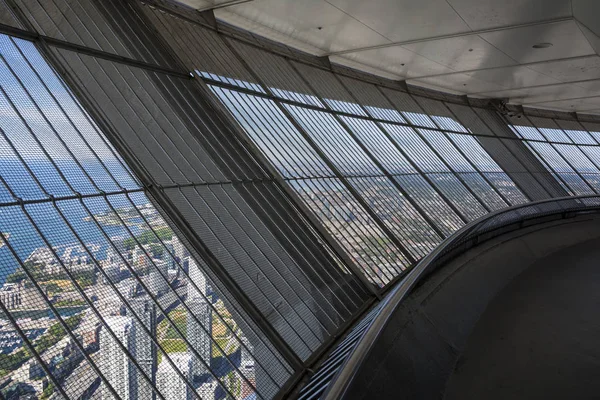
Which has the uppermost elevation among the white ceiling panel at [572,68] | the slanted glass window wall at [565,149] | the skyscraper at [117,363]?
the skyscraper at [117,363]

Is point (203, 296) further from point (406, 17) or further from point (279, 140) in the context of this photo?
point (406, 17)

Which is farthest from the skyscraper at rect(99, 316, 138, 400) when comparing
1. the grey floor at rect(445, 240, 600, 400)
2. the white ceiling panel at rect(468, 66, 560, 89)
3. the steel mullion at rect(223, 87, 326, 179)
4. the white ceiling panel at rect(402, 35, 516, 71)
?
the white ceiling panel at rect(468, 66, 560, 89)

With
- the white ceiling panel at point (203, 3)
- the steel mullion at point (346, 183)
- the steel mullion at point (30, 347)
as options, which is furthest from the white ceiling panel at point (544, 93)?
the steel mullion at point (30, 347)

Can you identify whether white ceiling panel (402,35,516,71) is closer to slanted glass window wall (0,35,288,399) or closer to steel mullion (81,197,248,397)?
slanted glass window wall (0,35,288,399)

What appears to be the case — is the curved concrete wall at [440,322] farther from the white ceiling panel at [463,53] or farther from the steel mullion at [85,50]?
the steel mullion at [85,50]

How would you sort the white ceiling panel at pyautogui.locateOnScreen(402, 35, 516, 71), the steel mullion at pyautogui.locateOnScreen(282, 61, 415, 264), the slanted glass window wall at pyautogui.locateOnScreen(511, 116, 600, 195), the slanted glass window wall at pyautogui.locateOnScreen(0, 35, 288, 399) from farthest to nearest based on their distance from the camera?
the slanted glass window wall at pyautogui.locateOnScreen(511, 116, 600, 195) → the white ceiling panel at pyautogui.locateOnScreen(402, 35, 516, 71) → the steel mullion at pyautogui.locateOnScreen(282, 61, 415, 264) → the slanted glass window wall at pyautogui.locateOnScreen(0, 35, 288, 399)

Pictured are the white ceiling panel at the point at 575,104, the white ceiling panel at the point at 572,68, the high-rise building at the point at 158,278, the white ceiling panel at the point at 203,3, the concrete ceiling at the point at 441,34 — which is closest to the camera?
the high-rise building at the point at 158,278
